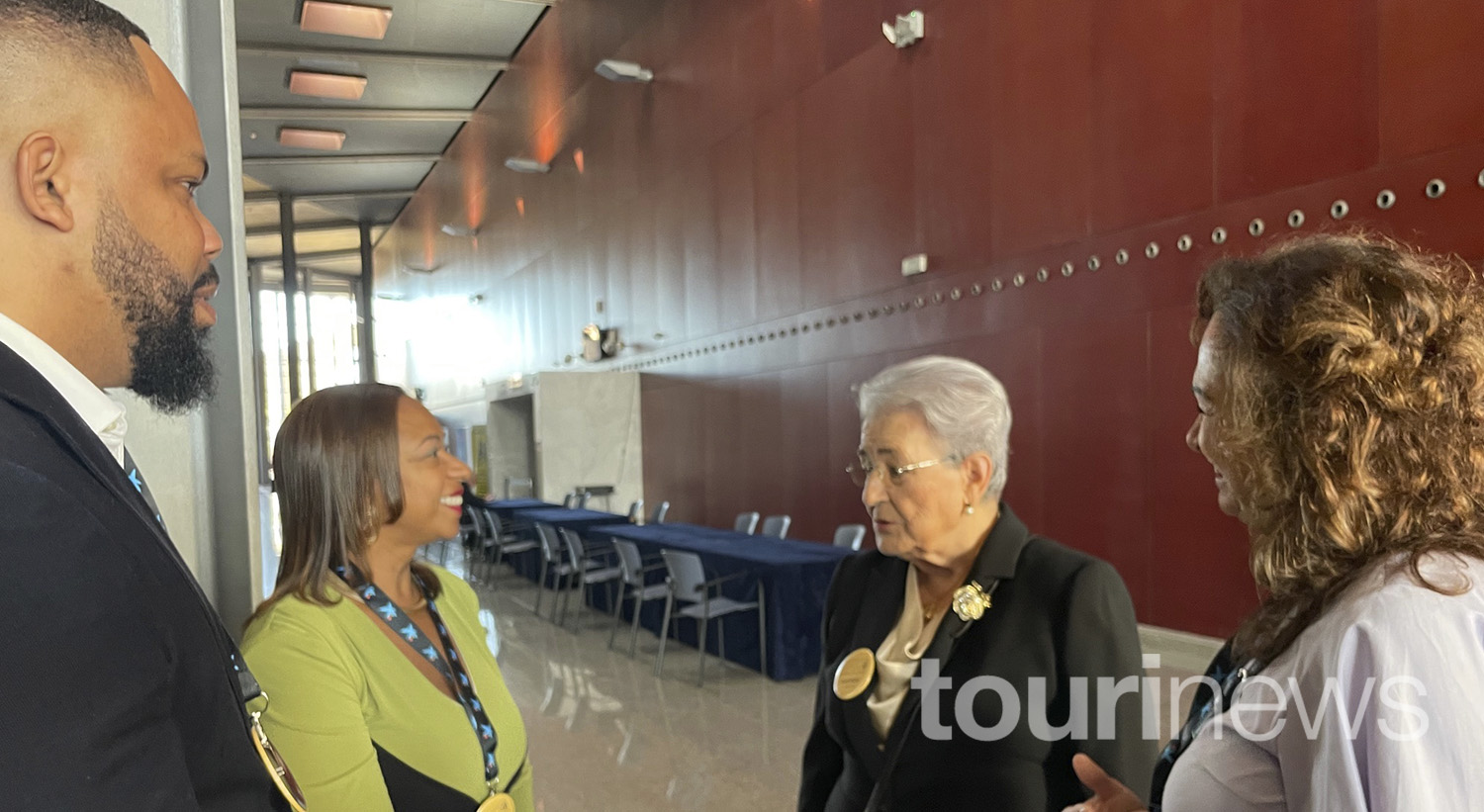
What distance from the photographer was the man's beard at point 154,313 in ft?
2.87

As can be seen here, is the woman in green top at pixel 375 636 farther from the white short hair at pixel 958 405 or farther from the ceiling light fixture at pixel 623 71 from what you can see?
the ceiling light fixture at pixel 623 71

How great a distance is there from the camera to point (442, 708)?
1612 millimetres

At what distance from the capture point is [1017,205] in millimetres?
6859

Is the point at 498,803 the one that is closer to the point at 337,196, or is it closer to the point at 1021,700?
the point at 1021,700

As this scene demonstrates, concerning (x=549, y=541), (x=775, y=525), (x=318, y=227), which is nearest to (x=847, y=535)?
(x=775, y=525)

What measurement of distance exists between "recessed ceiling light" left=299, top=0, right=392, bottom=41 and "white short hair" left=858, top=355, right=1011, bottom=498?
1447cm

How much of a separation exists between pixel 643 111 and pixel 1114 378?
867 centimetres

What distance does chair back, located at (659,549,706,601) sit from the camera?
597cm

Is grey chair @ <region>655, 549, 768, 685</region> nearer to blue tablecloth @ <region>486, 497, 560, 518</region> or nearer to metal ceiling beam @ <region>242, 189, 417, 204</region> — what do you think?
blue tablecloth @ <region>486, 497, 560, 518</region>

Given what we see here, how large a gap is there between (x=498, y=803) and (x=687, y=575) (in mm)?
4427

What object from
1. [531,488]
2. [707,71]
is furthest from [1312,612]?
[531,488]

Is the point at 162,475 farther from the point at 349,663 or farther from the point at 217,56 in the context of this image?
the point at 217,56

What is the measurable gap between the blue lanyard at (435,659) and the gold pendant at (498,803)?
1.7 inches

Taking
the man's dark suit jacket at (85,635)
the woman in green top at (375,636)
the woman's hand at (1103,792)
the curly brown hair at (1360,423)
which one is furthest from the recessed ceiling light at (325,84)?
the curly brown hair at (1360,423)
